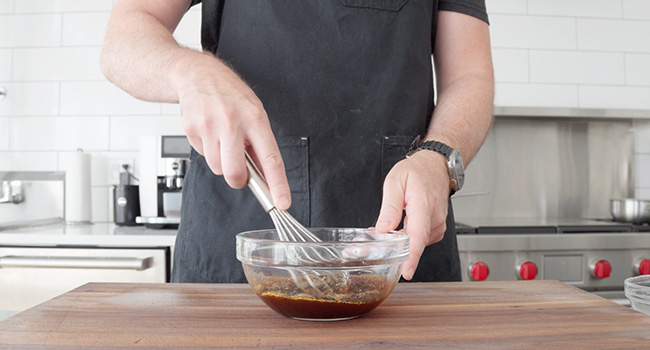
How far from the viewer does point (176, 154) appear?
1.68 metres

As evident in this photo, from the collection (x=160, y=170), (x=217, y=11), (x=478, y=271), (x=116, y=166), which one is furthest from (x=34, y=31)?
(x=478, y=271)

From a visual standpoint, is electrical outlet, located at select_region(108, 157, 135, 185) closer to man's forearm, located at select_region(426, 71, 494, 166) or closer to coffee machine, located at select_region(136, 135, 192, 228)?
coffee machine, located at select_region(136, 135, 192, 228)

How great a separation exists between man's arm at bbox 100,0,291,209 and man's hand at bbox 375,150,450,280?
0.13 m

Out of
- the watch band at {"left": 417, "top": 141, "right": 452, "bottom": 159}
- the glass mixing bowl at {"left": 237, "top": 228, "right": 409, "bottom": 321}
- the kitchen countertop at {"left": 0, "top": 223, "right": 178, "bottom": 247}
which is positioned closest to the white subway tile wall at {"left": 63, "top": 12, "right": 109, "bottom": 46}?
the kitchen countertop at {"left": 0, "top": 223, "right": 178, "bottom": 247}

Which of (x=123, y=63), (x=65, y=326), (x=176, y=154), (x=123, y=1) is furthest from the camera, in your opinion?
(x=176, y=154)

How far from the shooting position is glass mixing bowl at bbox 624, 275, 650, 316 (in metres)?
0.53

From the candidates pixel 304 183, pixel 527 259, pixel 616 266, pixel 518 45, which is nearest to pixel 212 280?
pixel 304 183

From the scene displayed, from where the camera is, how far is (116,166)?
1920 millimetres

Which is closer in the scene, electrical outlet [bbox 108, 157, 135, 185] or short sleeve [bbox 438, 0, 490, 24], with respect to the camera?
short sleeve [bbox 438, 0, 490, 24]

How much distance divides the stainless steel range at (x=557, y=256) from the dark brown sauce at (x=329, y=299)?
96 cm

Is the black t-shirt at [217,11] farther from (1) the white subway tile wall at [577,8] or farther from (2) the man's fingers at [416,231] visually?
(1) the white subway tile wall at [577,8]

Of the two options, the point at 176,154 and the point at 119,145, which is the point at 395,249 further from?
the point at 119,145

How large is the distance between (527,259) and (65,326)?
121 cm

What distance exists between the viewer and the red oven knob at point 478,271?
139 centimetres
